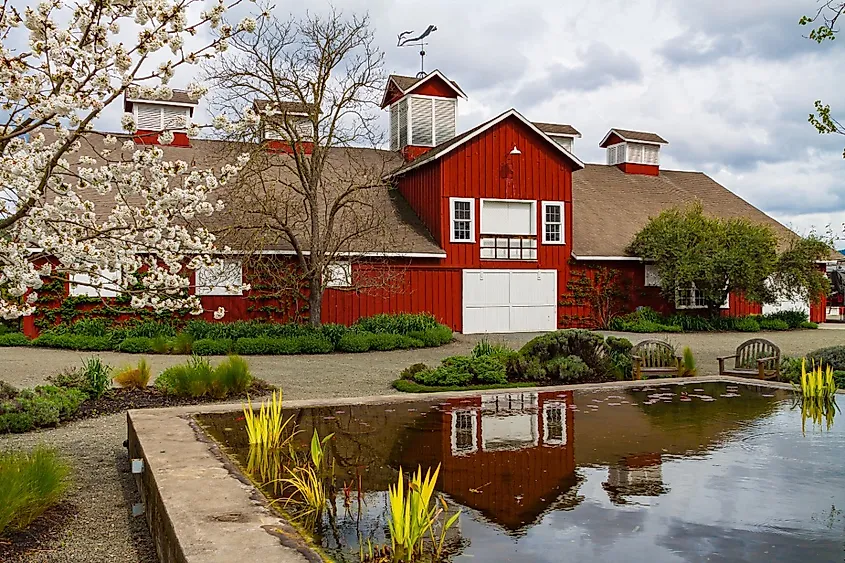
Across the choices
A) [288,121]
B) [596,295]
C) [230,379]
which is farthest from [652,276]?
[230,379]

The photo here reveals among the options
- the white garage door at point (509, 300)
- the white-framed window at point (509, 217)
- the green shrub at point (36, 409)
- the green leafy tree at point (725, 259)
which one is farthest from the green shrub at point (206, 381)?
the green leafy tree at point (725, 259)

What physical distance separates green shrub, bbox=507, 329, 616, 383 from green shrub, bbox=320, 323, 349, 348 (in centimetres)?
731

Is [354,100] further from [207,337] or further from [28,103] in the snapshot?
[28,103]

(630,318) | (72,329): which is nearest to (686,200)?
(630,318)

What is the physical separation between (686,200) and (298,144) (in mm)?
19094

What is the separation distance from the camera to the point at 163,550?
4652 millimetres

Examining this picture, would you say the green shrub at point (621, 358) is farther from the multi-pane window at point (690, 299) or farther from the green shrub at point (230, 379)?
the multi-pane window at point (690, 299)

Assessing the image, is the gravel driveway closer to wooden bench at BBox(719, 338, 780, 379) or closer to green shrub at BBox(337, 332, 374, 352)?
green shrub at BBox(337, 332, 374, 352)

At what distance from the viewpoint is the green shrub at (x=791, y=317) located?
28375 mm

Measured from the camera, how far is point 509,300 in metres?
24.6

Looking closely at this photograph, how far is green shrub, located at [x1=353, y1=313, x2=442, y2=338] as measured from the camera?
66.7 ft

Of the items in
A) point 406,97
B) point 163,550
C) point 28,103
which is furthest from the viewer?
point 406,97

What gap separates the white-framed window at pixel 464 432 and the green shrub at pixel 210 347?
1031 cm

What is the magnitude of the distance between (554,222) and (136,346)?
13760 mm
